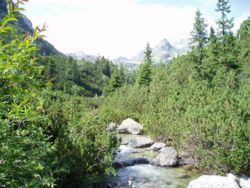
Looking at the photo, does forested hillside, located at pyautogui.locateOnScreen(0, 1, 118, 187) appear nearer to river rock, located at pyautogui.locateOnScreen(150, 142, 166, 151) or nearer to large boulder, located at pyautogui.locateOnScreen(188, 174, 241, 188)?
large boulder, located at pyautogui.locateOnScreen(188, 174, 241, 188)

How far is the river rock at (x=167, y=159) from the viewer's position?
2376cm

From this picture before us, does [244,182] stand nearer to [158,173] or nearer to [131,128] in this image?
[158,173]

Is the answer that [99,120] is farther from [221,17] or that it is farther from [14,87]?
[221,17]

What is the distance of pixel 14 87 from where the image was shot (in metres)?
5.09

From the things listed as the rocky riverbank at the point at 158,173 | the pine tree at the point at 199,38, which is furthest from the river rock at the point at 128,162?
the pine tree at the point at 199,38

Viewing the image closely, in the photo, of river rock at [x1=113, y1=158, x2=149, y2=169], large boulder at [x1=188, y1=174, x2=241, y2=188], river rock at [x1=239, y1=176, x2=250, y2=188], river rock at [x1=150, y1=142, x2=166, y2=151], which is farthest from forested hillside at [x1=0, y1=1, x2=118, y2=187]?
river rock at [x1=150, y1=142, x2=166, y2=151]

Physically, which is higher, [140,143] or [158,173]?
[140,143]

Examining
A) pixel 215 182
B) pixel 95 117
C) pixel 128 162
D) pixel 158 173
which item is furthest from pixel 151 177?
pixel 95 117

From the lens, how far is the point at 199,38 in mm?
48719

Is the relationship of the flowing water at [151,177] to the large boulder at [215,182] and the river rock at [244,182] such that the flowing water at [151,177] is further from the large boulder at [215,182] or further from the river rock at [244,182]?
the river rock at [244,182]

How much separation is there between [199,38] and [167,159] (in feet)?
95.2

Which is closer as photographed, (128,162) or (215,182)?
(215,182)

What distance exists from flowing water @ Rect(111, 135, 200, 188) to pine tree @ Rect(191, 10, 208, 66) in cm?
2873

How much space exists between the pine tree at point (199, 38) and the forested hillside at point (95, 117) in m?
0.15
